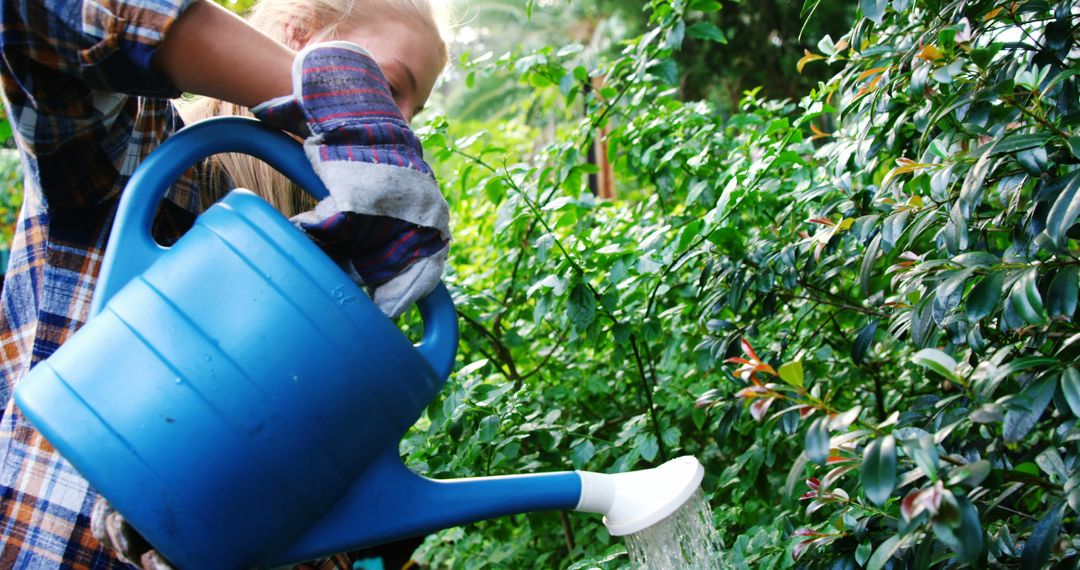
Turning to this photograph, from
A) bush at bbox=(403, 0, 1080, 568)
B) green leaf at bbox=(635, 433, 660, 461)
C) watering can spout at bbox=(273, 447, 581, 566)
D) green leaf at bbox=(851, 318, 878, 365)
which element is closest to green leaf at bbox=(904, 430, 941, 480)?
bush at bbox=(403, 0, 1080, 568)

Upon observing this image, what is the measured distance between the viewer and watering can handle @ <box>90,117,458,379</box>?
2.78 feet

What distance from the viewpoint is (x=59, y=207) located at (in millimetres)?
1008

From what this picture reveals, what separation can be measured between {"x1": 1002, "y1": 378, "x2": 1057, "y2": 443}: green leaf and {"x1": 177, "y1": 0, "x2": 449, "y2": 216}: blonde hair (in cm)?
77

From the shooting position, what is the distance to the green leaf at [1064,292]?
0.94 meters

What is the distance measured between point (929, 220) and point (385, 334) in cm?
72

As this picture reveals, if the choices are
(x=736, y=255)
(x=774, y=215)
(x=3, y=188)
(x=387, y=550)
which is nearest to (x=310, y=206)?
(x=736, y=255)

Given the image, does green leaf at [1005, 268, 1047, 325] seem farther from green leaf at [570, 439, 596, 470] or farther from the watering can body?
green leaf at [570, 439, 596, 470]

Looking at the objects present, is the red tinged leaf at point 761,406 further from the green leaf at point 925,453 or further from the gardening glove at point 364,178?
the gardening glove at point 364,178

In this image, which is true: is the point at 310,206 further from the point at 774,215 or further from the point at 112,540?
the point at 774,215

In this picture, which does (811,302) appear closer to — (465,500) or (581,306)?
(581,306)

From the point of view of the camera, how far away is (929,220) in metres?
1.16

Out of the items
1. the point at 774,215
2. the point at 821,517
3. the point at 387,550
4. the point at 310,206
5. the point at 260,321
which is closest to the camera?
the point at 260,321

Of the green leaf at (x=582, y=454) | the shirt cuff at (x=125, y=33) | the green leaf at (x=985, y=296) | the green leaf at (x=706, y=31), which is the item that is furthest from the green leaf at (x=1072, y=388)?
the green leaf at (x=706, y=31)

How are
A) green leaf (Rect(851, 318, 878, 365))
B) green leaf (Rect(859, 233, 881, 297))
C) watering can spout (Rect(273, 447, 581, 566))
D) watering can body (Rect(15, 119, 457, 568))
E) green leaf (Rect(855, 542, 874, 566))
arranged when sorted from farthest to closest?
green leaf (Rect(851, 318, 878, 365)) < green leaf (Rect(859, 233, 881, 297)) < green leaf (Rect(855, 542, 874, 566)) < watering can spout (Rect(273, 447, 581, 566)) < watering can body (Rect(15, 119, 457, 568))
